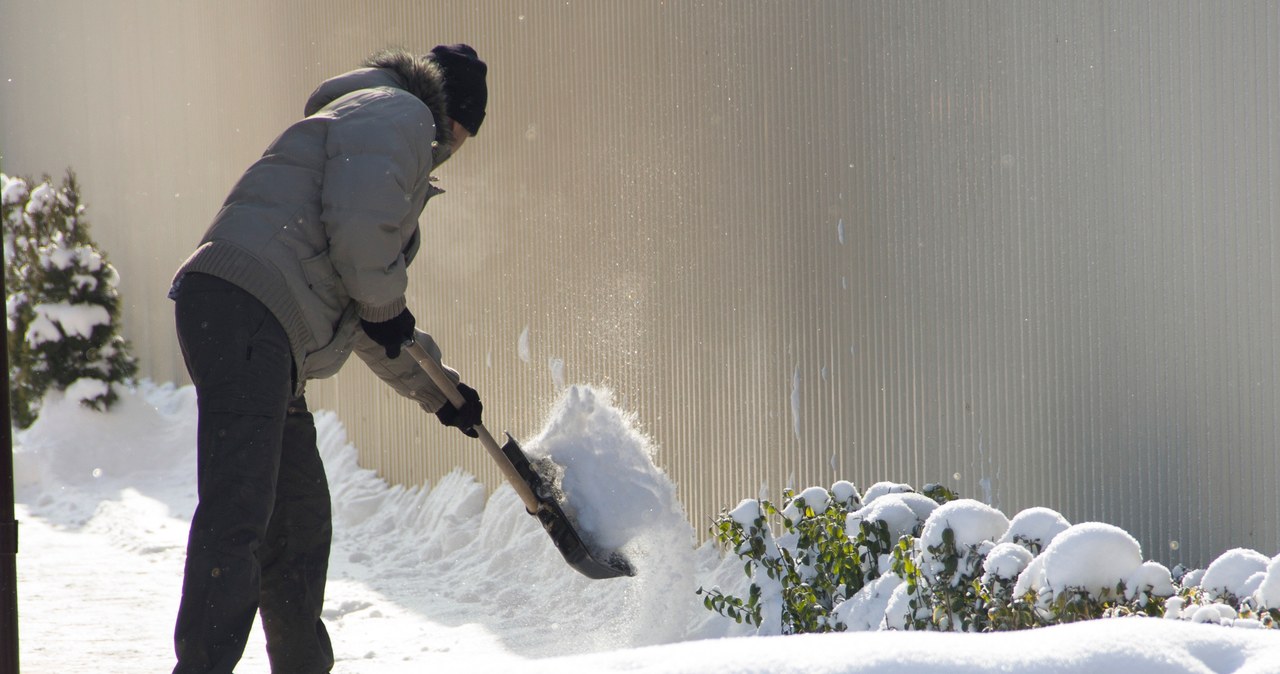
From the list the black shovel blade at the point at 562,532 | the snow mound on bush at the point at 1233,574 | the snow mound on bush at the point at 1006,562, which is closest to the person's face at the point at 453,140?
the black shovel blade at the point at 562,532

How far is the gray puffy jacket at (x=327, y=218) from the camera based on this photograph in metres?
3.71

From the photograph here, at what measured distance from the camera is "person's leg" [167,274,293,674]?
11.3ft

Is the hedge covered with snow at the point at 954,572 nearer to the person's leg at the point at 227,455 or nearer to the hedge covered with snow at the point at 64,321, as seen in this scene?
the person's leg at the point at 227,455

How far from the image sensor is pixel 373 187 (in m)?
3.72

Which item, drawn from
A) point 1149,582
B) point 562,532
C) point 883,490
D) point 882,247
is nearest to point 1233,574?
point 1149,582

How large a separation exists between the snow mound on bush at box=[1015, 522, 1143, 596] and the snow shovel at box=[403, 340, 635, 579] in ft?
5.74

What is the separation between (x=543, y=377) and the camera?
7.25m

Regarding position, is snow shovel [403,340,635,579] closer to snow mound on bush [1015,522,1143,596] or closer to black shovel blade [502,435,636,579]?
black shovel blade [502,435,636,579]

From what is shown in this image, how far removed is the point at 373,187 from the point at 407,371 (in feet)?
3.45

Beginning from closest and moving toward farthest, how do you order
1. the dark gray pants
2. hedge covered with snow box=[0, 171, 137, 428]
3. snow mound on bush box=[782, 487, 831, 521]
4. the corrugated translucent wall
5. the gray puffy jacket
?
the dark gray pants
the gray puffy jacket
the corrugated translucent wall
snow mound on bush box=[782, 487, 831, 521]
hedge covered with snow box=[0, 171, 137, 428]

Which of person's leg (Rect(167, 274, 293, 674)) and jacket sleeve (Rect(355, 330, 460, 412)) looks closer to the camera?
person's leg (Rect(167, 274, 293, 674))

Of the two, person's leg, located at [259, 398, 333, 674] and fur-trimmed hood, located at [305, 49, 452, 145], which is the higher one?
fur-trimmed hood, located at [305, 49, 452, 145]

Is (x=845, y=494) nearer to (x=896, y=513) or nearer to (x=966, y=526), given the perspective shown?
(x=896, y=513)

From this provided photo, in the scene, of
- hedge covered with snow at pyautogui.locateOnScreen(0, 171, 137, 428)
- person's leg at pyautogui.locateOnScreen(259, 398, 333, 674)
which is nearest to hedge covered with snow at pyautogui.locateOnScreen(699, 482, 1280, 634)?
person's leg at pyautogui.locateOnScreen(259, 398, 333, 674)
